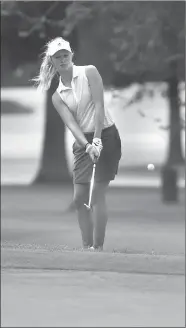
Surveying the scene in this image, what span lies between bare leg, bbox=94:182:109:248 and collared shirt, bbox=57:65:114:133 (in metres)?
0.25

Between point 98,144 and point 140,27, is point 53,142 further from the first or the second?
point 98,144

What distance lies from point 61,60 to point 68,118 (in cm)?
24

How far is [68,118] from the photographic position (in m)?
4.03

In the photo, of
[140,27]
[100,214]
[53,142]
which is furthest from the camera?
[53,142]

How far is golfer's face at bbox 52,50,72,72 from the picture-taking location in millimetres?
3973

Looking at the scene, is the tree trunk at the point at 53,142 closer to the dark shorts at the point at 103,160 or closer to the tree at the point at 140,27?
the dark shorts at the point at 103,160

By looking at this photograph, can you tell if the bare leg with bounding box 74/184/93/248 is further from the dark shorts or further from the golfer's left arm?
the golfer's left arm

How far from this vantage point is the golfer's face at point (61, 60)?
397 cm

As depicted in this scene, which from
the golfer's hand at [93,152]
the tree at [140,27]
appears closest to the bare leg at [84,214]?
the golfer's hand at [93,152]

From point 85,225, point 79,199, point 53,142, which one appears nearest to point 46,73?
point 79,199

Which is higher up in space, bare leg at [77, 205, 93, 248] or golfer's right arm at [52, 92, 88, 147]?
golfer's right arm at [52, 92, 88, 147]

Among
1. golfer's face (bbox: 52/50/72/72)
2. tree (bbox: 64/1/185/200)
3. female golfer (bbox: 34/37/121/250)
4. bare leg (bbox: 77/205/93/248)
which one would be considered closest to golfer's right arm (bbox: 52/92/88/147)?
female golfer (bbox: 34/37/121/250)

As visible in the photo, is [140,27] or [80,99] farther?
[140,27]

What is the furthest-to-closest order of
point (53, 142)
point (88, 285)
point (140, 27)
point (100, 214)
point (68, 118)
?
point (53, 142) → point (140, 27) → point (88, 285) → point (100, 214) → point (68, 118)
